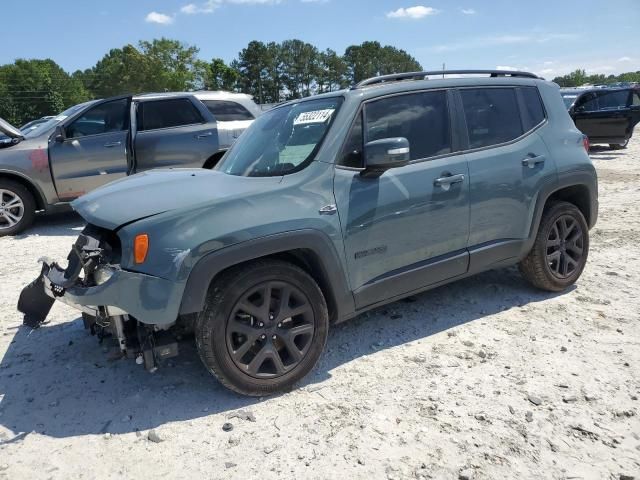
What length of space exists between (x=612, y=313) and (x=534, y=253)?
743 millimetres

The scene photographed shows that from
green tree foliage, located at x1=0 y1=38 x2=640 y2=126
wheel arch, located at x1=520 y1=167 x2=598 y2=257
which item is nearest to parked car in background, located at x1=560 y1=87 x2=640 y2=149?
wheel arch, located at x1=520 y1=167 x2=598 y2=257

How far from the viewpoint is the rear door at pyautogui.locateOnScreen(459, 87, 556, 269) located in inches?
149

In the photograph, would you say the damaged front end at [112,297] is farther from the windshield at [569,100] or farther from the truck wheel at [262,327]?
the windshield at [569,100]

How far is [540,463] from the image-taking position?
2.39 metres

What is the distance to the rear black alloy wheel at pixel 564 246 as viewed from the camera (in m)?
4.35

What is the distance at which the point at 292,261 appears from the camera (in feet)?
10.5

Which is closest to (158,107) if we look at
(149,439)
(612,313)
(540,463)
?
(149,439)

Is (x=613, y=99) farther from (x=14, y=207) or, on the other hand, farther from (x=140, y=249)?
(x=140, y=249)

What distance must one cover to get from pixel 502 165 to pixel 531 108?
0.75 m

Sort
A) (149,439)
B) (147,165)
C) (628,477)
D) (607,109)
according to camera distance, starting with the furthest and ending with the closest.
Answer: (607,109) < (147,165) < (149,439) < (628,477)

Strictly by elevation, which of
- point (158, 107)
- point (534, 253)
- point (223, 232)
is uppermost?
point (158, 107)

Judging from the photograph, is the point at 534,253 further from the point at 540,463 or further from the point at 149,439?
the point at 149,439

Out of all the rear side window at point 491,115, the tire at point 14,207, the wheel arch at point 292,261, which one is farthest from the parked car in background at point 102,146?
the wheel arch at point 292,261

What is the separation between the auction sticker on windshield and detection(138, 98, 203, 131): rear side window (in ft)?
15.6
